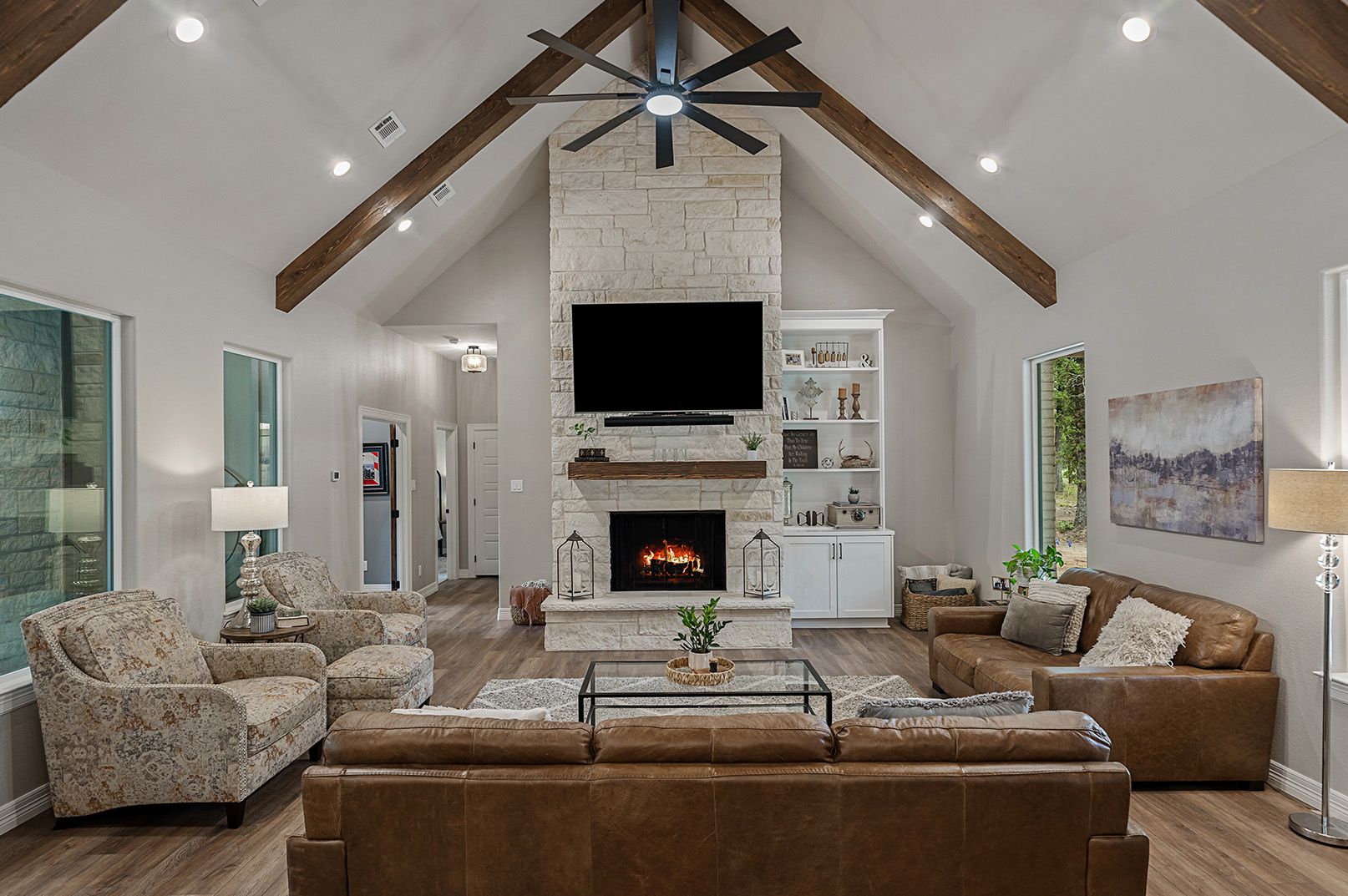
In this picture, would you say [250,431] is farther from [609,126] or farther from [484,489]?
[484,489]

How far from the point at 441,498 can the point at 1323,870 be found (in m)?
8.47

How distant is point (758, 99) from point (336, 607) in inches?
153

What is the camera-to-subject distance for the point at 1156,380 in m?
4.41

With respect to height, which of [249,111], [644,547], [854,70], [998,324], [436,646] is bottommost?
[436,646]

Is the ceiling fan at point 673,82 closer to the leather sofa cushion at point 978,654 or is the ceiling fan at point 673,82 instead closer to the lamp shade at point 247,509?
the lamp shade at point 247,509

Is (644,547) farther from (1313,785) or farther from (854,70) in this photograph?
(1313,785)

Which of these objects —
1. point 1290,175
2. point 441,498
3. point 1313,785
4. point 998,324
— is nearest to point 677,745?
point 1313,785

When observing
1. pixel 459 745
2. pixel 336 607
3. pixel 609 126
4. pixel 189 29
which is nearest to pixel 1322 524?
pixel 459 745

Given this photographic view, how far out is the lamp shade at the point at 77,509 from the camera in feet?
12.0

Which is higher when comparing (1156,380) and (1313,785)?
(1156,380)

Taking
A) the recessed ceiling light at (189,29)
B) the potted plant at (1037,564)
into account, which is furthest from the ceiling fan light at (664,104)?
the potted plant at (1037,564)

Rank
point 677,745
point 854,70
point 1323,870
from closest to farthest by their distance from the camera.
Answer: point 677,745 → point 1323,870 → point 854,70

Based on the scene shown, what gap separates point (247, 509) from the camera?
14.1 feet

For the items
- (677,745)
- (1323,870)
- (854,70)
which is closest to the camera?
(677,745)
